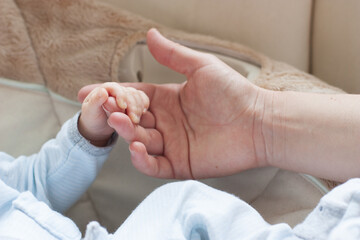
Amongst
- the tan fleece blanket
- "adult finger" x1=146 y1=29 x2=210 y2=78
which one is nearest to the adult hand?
"adult finger" x1=146 y1=29 x2=210 y2=78

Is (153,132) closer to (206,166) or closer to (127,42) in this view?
(206,166)

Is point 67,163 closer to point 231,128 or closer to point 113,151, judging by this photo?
point 113,151

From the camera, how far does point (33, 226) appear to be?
23.7 inches

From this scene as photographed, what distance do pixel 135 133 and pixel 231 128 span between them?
0.15 meters

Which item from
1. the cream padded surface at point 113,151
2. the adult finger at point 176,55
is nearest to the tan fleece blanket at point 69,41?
the cream padded surface at point 113,151

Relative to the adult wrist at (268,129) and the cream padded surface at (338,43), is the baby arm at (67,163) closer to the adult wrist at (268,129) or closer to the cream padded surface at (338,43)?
the adult wrist at (268,129)

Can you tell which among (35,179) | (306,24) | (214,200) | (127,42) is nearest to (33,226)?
(35,179)

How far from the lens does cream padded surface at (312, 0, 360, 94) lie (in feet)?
2.74

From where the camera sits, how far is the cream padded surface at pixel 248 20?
87cm

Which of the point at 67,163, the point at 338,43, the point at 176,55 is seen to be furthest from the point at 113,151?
the point at 338,43

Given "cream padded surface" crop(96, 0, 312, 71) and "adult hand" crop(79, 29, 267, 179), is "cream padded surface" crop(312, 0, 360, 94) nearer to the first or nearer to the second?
"cream padded surface" crop(96, 0, 312, 71)

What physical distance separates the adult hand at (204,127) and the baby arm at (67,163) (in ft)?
0.18

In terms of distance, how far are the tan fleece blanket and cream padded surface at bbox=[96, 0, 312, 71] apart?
0.06 m

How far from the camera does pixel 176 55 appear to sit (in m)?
0.71
